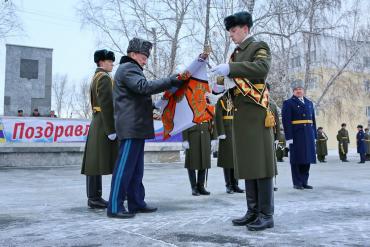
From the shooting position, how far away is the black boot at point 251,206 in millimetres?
4128

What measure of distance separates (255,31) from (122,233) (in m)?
19.9

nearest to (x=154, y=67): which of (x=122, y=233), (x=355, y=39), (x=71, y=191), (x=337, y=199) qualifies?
(x=355, y=39)

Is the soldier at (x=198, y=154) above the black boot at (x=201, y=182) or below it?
above

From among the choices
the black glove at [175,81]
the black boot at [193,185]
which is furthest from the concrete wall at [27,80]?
the black glove at [175,81]

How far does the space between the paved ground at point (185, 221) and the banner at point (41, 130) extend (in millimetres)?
6231

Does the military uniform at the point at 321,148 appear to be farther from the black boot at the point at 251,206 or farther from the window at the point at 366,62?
the black boot at the point at 251,206

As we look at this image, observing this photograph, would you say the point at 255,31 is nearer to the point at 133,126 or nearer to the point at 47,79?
the point at 47,79

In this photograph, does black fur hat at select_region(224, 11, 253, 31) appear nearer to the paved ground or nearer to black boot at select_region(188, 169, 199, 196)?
the paved ground

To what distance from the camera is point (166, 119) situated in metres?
5.08

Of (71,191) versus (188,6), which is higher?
(188,6)

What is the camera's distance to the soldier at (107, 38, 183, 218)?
15.0ft

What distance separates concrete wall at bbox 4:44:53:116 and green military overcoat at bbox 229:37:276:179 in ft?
43.6

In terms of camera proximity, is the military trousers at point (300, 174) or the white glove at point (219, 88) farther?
the military trousers at point (300, 174)

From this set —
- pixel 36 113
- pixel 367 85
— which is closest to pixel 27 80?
pixel 36 113
